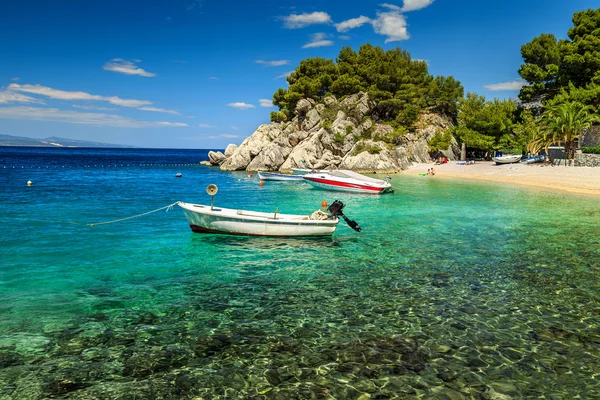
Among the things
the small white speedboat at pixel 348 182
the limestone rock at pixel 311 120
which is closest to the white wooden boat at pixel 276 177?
the small white speedboat at pixel 348 182

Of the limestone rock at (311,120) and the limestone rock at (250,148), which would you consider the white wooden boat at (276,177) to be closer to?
the limestone rock at (250,148)

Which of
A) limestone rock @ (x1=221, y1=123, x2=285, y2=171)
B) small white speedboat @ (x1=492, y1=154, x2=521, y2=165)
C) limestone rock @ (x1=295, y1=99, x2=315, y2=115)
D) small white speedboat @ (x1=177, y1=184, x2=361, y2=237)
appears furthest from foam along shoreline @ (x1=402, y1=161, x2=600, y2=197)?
limestone rock @ (x1=221, y1=123, x2=285, y2=171)

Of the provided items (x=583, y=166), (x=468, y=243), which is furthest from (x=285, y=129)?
(x=468, y=243)

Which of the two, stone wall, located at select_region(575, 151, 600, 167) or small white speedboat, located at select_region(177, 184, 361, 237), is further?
stone wall, located at select_region(575, 151, 600, 167)

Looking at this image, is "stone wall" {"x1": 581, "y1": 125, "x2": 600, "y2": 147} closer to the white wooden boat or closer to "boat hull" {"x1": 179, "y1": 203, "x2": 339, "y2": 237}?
the white wooden boat

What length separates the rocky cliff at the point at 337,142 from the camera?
7869 centimetres

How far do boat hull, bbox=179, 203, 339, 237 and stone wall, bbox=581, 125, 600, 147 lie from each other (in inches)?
2461

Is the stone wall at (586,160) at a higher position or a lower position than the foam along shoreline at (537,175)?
higher

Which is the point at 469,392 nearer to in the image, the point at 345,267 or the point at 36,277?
the point at 345,267

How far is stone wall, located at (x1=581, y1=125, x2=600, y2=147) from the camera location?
200 feet

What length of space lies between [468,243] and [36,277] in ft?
61.6

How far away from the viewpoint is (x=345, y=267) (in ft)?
49.9

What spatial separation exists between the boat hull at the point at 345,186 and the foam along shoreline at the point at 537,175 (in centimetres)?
1957

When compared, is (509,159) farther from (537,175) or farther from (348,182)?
(348,182)
